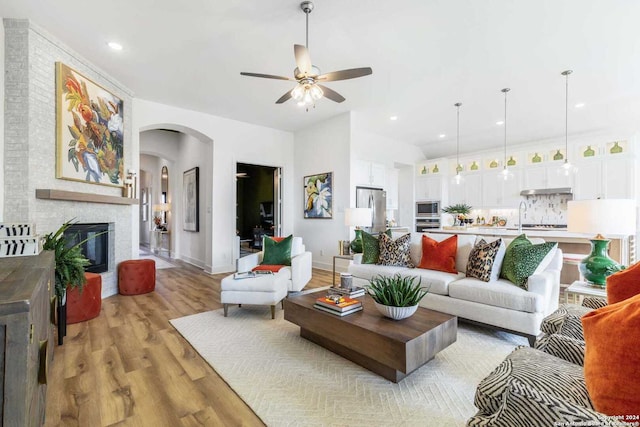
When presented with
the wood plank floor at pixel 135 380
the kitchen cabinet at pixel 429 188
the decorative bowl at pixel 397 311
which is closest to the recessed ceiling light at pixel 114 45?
the wood plank floor at pixel 135 380

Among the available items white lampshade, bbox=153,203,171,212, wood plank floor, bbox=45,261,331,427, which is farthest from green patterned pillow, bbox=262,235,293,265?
white lampshade, bbox=153,203,171,212

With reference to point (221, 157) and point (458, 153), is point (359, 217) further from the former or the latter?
point (458, 153)

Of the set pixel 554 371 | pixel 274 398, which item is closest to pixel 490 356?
pixel 554 371

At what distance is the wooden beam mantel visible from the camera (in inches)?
120

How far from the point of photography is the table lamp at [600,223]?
2.17 m

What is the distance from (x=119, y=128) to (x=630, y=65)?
6.74m

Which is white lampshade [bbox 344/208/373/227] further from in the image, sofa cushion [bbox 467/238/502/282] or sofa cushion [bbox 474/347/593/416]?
sofa cushion [bbox 474/347/593/416]

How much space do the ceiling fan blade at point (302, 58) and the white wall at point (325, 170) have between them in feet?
9.18

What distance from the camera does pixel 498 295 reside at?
2605mm

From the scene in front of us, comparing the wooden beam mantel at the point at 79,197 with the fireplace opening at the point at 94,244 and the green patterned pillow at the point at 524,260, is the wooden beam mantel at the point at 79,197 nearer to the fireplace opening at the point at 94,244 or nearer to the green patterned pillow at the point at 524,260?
the fireplace opening at the point at 94,244

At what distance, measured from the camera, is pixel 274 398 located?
5.90 feet

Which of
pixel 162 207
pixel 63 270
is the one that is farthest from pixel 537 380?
pixel 162 207

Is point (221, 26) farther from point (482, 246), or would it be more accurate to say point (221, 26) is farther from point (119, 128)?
point (482, 246)

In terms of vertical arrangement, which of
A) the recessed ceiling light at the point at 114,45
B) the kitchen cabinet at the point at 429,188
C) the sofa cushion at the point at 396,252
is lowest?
the sofa cushion at the point at 396,252
